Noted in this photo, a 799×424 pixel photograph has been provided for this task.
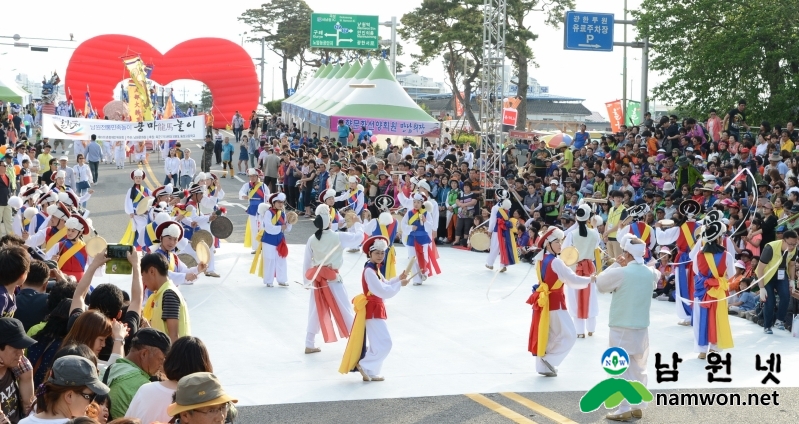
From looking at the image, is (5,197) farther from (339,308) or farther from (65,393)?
(65,393)

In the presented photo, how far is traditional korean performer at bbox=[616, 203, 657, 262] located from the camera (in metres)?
14.1

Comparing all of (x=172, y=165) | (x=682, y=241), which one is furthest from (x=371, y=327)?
(x=172, y=165)

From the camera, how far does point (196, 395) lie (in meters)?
4.41

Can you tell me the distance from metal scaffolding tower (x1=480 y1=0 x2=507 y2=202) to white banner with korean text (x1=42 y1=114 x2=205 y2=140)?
634cm

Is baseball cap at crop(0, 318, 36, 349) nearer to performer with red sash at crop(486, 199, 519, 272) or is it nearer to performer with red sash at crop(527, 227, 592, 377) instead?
performer with red sash at crop(527, 227, 592, 377)

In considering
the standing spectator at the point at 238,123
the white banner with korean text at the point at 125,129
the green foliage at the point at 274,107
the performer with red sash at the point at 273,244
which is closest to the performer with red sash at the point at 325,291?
the performer with red sash at the point at 273,244

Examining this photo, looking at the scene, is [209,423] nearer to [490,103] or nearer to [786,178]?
[786,178]

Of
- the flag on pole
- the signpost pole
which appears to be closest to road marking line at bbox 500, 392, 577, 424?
the signpost pole

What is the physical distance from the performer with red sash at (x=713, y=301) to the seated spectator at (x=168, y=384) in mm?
7256

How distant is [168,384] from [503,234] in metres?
11.9

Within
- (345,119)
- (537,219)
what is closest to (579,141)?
(537,219)

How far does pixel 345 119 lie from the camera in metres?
30.9

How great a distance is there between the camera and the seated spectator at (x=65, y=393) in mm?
4469

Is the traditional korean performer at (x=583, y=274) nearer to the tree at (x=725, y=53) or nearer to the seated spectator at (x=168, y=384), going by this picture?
the seated spectator at (x=168, y=384)
